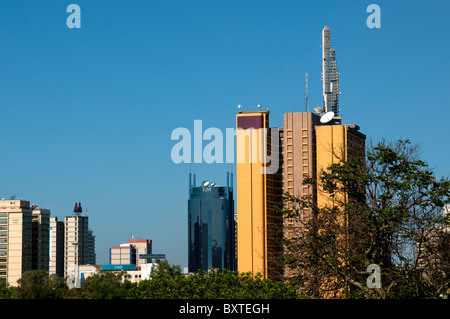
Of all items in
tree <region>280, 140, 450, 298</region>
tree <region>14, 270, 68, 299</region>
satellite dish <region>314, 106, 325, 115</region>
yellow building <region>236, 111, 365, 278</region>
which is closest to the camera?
tree <region>280, 140, 450, 298</region>

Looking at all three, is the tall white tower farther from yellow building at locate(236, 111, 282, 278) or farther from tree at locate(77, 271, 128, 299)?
tree at locate(77, 271, 128, 299)

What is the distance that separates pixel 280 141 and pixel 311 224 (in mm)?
120566

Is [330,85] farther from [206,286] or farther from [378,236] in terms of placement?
[378,236]

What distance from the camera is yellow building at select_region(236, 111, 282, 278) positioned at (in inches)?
5290

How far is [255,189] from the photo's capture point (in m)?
138

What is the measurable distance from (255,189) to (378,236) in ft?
371

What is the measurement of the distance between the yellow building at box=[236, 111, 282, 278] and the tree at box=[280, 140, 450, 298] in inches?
4102

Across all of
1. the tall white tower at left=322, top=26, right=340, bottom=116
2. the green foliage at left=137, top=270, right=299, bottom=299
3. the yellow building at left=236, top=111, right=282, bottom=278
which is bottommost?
the green foliage at left=137, top=270, right=299, bottom=299

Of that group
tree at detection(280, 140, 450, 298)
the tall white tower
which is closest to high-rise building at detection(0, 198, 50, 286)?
the tall white tower

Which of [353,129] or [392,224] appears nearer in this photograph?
[392,224]
